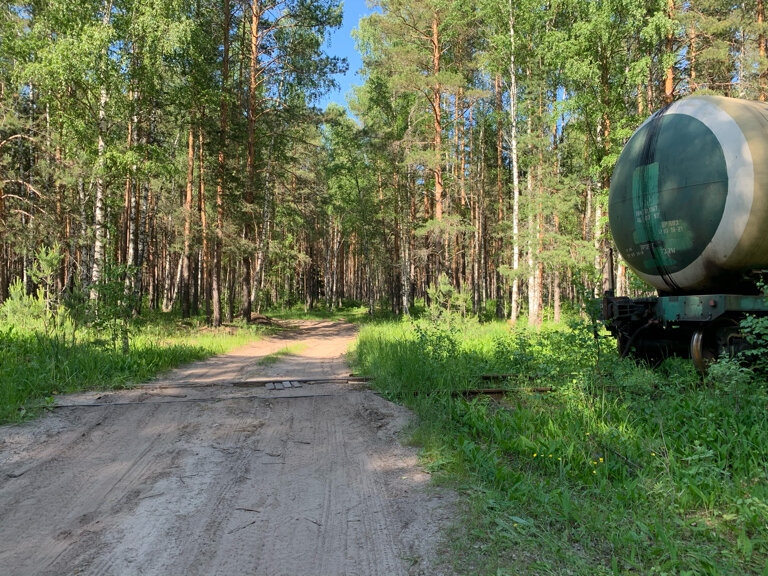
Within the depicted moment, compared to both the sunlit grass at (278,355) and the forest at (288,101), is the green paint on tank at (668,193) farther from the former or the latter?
the sunlit grass at (278,355)

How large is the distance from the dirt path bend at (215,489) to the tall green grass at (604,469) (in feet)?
1.40

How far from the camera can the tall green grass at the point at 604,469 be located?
2.83 m

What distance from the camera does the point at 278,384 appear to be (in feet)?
25.0

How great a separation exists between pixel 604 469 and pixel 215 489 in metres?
3.40

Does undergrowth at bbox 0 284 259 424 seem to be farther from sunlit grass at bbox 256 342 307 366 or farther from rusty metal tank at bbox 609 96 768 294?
rusty metal tank at bbox 609 96 768 294

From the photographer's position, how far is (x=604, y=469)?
12.6 ft

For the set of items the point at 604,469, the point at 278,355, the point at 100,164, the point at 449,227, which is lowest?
the point at 278,355

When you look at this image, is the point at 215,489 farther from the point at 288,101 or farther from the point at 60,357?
the point at 288,101

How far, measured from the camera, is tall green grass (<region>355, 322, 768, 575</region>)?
2826mm

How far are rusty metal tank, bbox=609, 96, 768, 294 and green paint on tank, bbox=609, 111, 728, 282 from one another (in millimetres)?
13

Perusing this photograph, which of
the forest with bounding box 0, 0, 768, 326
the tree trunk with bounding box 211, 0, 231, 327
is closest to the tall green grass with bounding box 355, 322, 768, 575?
the forest with bounding box 0, 0, 768, 326

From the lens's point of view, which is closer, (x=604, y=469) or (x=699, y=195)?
(x=604, y=469)

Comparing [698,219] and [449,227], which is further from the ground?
[449,227]

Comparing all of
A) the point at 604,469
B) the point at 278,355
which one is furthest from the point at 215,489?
the point at 278,355
